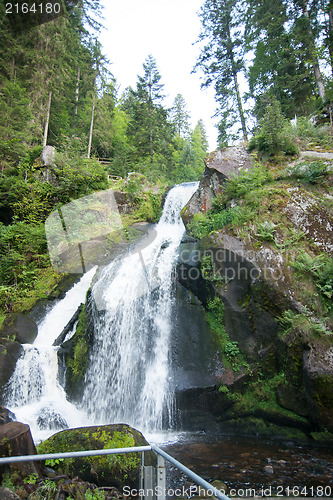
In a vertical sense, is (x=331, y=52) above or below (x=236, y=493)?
above

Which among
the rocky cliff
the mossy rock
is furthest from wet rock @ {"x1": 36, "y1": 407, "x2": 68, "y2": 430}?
the rocky cliff

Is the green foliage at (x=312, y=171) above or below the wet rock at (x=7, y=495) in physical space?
above

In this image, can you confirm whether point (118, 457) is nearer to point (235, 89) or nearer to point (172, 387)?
point (172, 387)

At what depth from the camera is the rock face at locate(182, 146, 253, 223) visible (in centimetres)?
1232

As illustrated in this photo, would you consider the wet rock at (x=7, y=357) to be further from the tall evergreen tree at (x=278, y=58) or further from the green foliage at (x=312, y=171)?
the tall evergreen tree at (x=278, y=58)

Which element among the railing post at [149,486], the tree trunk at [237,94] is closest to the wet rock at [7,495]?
the railing post at [149,486]

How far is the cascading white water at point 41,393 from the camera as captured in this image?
6.98 metres

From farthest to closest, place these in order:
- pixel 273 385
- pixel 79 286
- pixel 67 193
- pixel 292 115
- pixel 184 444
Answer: pixel 292 115, pixel 67 193, pixel 79 286, pixel 273 385, pixel 184 444

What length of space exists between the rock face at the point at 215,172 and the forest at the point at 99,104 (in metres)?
0.86

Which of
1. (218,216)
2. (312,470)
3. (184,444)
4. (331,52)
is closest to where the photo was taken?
(312,470)

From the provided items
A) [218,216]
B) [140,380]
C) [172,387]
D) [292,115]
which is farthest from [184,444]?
[292,115]

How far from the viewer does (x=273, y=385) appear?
6.85 meters

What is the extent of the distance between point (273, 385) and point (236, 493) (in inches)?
122

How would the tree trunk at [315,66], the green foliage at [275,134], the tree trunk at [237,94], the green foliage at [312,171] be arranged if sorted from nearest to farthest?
the green foliage at [312,171] < the green foliage at [275,134] < the tree trunk at [315,66] < the tree trunk at [237,94]
